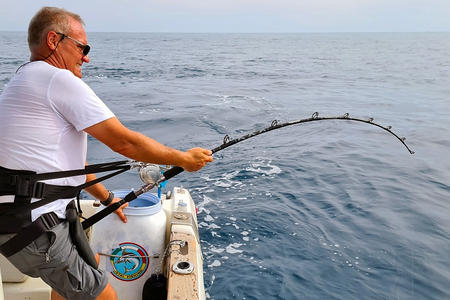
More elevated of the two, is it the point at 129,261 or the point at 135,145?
Answer: the point at 135,145

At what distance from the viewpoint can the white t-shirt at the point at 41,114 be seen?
207 cm

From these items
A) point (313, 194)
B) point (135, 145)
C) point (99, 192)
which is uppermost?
point (135, 145)

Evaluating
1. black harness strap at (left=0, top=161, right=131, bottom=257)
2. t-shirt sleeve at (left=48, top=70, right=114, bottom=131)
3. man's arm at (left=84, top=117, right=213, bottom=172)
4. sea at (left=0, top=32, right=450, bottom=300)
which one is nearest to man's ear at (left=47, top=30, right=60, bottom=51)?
t-shirt sleeve at (left=48, top=70, right=114, bottom=131)

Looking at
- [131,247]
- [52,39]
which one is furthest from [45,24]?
[131,247]

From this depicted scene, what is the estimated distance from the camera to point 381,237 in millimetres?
6117

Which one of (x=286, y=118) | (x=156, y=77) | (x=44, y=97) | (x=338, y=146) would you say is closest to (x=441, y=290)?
(x=44, y=97)

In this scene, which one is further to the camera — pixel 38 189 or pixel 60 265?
pixel 60 265

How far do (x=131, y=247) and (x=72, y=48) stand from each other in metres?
1.76

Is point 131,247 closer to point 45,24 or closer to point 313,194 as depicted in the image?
point 45,24

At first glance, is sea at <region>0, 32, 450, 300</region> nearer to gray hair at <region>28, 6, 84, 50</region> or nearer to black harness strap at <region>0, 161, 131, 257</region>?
black harness strap at <region>0, 161, 131, 257</region>

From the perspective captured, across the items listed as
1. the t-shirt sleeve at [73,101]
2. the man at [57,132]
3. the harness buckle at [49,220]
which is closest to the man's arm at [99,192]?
the man at [57,132]

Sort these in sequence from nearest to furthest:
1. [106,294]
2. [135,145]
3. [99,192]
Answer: [135,145] < [106,294] < [99,192]

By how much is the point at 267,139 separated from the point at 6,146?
32.8ft

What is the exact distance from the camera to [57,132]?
216cm
